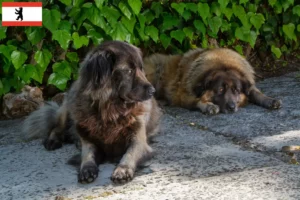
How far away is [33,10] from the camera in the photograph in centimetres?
567

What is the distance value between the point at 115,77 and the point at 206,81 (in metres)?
2.44

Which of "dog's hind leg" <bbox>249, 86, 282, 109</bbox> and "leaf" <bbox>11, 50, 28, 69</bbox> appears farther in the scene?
"dog's hind leg" <bbox>249, 86, 282, 109</bbox>

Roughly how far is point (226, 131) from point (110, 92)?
4.79 feet

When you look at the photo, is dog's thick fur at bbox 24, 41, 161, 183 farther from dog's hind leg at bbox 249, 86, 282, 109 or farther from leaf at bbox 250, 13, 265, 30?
leaf at bbox 250, 13, 265, 30

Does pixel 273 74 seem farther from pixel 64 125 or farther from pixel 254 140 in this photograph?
pixel 64 125

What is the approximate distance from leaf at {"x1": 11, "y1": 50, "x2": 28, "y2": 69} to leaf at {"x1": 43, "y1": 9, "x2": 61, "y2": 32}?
414 mm

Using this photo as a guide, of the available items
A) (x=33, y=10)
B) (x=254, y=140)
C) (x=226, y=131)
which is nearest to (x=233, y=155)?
(x=254, y=140)

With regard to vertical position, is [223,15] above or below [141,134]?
above

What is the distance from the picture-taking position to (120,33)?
19.9ft

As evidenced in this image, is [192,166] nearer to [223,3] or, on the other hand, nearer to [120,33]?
[120,33]

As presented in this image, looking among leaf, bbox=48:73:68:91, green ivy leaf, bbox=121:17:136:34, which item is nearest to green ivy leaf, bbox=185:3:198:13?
green ivy leaf, bbox=121:17:136:34

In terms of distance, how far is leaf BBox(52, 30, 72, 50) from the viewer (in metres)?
5.72

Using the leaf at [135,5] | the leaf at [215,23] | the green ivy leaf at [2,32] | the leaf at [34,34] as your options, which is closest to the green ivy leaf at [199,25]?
the leaf at [215,23]

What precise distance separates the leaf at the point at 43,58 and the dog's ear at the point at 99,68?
1.74 m
